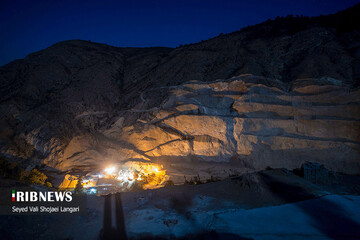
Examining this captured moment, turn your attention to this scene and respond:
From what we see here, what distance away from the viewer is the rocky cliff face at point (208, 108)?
11203mm

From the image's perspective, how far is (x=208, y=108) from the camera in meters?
13.0

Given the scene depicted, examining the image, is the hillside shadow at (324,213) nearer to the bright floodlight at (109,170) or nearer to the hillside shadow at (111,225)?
the hillside shadow at (111,225)

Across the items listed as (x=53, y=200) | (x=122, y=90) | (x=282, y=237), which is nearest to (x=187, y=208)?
(x=282, y=237)

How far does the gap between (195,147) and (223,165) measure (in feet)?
7.21

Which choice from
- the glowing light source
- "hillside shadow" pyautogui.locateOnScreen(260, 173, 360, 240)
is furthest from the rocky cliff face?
"hillside shadow" pyautogui.locateOnScreen(260, 173, 360, 240)

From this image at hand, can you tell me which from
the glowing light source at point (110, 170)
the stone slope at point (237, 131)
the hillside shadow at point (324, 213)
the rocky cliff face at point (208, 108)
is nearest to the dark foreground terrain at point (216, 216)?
the hillside shadow at point (324, 213)

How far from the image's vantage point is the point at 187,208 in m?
5.88

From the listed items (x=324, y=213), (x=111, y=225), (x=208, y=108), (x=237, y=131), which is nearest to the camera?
(x=111, y=225)

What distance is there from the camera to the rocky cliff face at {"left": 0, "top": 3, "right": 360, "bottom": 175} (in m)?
11.2

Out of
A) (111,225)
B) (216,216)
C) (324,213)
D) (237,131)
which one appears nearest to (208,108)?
(237,131)

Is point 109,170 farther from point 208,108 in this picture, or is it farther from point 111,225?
point 111,225

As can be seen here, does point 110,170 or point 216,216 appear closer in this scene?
point 216,216

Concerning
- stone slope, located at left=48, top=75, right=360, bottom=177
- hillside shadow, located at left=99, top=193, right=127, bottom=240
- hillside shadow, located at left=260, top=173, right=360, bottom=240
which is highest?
stone slope, located at left=48, top=75, right=360, bottom=177

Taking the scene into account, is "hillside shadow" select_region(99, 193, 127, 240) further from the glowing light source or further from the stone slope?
the glowing light source
